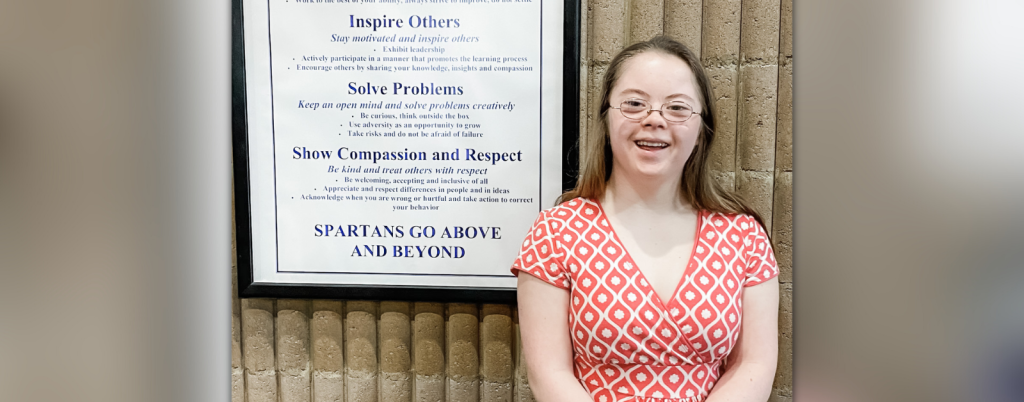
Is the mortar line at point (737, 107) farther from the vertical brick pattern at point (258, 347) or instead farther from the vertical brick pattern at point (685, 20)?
the vertical brick pattern at point (258, 347)

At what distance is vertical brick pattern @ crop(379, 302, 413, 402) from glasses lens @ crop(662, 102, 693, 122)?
0.83 m

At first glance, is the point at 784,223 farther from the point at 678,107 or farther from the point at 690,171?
the point at 678,107

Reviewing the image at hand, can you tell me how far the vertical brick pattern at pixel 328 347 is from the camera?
137 cm

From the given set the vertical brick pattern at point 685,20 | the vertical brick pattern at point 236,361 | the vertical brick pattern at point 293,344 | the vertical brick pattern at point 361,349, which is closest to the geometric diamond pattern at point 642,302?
the vertical brick pattern at point 685,20

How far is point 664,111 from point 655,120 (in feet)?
0.09

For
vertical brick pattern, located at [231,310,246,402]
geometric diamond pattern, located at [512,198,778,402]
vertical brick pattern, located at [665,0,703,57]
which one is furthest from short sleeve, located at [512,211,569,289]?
vertical brick pattern, located at [231,310,246,402]

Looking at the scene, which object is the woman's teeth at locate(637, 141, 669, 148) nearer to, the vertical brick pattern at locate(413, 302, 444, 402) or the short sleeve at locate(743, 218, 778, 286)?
the short sleeve at locate(743, 218, 778, 286)

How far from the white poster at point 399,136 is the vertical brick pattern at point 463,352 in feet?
0.31

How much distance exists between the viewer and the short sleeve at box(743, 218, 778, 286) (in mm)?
964

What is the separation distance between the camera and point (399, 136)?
4.23 feet

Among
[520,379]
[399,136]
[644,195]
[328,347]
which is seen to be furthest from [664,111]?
[328,347]
